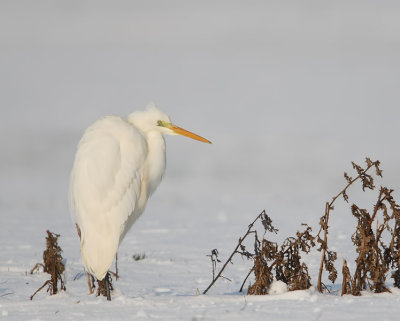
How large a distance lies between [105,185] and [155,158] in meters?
0.66

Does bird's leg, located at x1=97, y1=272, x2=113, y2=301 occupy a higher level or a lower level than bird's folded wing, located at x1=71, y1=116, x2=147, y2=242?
lower

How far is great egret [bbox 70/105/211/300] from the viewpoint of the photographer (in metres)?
6.46

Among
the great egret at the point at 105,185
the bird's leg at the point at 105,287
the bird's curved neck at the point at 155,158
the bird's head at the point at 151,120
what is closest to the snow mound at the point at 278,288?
the bird's leg at the point at 105,287

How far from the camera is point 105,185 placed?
651cm

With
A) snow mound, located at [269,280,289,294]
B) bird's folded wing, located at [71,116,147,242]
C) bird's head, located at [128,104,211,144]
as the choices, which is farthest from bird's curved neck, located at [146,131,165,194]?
snow mound, located at [269,280,289,294]

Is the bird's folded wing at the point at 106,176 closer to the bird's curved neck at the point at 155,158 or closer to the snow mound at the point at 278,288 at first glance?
the bird's curved neck at the point at 155,158

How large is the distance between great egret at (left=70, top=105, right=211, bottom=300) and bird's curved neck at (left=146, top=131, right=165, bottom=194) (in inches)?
6.0

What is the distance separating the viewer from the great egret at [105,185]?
6461 mm

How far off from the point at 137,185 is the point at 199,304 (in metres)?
1.88

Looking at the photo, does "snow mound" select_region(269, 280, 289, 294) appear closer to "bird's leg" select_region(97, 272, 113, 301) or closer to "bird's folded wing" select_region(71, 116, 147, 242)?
"bird's leg" select_region(97, 272, 113, 301)

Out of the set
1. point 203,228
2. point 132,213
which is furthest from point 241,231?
point 132,213

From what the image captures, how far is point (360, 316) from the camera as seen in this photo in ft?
14.6

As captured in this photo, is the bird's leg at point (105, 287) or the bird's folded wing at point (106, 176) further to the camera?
the bird's folded wing at point (106, 176)

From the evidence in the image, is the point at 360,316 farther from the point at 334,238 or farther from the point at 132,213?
the point at 334,238
